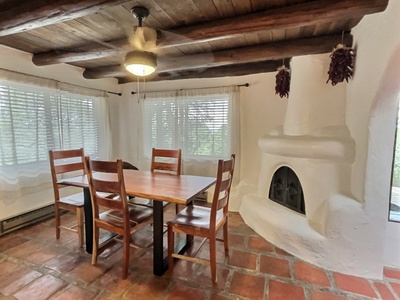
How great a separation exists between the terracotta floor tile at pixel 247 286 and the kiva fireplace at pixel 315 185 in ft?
2.00

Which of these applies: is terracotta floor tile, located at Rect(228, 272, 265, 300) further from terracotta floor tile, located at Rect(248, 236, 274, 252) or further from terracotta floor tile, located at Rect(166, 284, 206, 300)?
terracotta floor tile, located at Rect(248, 236, 274, 252)

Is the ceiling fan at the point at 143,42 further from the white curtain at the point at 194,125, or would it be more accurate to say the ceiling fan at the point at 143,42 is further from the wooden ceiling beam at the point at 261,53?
the white curtain at the point at 194,125

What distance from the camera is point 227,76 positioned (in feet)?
11.0

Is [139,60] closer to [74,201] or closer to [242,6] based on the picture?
[242,6]

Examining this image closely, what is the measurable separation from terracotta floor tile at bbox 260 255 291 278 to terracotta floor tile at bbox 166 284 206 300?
2.03 ft

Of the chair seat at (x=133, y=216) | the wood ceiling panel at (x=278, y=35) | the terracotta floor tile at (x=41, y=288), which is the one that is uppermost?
the wood ceiling panel at (x=278, y=35)

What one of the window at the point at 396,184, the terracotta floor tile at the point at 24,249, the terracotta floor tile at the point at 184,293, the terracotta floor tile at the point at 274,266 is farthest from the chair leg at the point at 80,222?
the window at the point at 396,184

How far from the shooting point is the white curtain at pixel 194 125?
132 inches

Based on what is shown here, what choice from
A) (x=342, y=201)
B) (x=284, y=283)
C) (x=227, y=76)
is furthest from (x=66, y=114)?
(x=342, y=201)

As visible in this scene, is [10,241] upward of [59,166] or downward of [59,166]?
downward

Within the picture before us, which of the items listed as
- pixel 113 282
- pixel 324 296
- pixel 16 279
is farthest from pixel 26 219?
pixel 324 296

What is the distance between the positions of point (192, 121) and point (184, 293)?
2.50m

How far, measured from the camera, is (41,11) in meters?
1.58

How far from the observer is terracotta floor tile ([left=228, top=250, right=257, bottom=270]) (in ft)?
6.56
